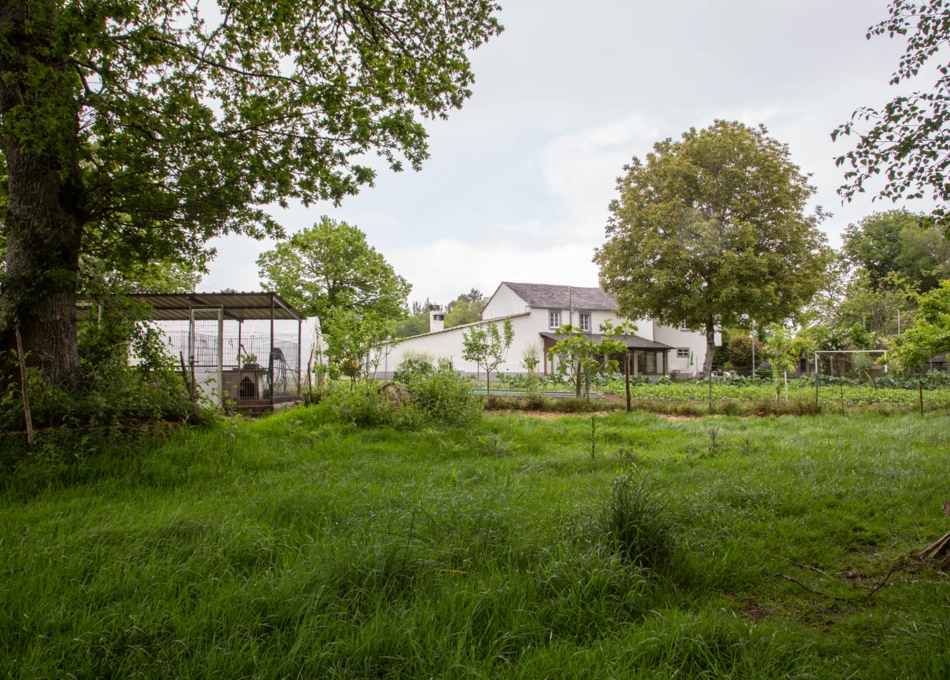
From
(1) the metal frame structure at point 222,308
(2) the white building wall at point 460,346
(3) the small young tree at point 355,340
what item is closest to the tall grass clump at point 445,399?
(3) the small young tree at point 355,340

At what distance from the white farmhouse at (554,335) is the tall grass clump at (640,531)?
31467 mm

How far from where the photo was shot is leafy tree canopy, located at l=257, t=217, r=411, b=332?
3681cm

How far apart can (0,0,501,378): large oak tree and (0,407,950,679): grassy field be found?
2866 millimetres

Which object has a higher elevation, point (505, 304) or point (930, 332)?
point (505, 304)

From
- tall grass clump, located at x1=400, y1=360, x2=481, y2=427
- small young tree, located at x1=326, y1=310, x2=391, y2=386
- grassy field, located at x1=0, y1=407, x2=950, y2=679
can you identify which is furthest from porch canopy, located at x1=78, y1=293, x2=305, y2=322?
grassy field, located at x1=0, y1=407, x2=950, y2=679

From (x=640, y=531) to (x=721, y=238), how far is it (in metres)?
28.1

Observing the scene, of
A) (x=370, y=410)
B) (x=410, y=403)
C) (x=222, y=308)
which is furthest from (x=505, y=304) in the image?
(x=370, y=410)

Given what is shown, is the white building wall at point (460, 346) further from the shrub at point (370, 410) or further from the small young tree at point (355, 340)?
the shrub at point (370, 410)

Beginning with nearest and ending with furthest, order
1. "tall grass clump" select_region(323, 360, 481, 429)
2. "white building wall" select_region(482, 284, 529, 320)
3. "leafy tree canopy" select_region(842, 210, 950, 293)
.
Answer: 1. "tall grass clump" select_region(323, 360, 481, 429)
2. "white building wall" select_region(482, 284, 529, 320)
3. "leafy tree canopy" select_region(842, 210, 950, 293)

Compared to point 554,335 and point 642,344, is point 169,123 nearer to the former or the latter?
point 554,335

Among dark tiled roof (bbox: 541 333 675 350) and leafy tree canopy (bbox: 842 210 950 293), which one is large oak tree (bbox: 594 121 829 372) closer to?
dark tiled roof (bbox: 541 333 675 350)

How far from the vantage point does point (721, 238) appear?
28.0m

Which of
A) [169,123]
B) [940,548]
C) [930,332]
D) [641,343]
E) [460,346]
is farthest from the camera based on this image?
[641,343]

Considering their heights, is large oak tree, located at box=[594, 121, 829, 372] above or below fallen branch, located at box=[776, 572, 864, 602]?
above
